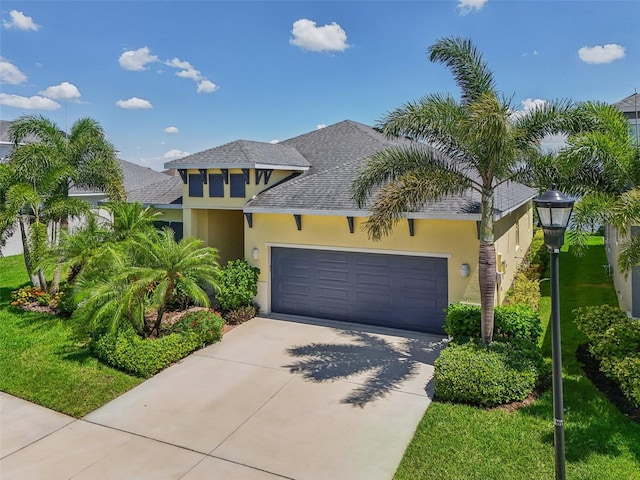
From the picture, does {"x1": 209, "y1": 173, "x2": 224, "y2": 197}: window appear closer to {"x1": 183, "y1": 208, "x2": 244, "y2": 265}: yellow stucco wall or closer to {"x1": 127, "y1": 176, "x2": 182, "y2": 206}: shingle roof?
{"x1": 183, "y1": 208, "x2": 244, "y2": 265}: yellow stucco wall

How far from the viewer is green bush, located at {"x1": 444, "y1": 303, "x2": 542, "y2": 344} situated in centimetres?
912

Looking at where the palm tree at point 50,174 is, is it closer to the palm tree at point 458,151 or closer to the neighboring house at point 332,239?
the neighboring house at point 332,239

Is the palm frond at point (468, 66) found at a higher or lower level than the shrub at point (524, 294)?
higher

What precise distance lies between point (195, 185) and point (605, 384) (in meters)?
13.0

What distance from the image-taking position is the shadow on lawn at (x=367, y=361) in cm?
834

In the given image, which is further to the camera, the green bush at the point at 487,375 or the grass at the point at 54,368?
the grass at the point at 54,368

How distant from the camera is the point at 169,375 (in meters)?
9.05

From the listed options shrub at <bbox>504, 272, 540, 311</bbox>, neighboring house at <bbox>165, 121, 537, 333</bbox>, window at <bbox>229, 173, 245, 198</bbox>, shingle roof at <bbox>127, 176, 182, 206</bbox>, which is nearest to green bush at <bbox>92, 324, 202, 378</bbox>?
neighboring house at <bbox>165, 121, 537, 333</bbox>

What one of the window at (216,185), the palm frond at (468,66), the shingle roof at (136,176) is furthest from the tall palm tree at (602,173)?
the shingle roof at (136,176)

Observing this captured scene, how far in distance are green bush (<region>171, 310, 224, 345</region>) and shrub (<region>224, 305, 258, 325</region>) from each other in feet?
4.52

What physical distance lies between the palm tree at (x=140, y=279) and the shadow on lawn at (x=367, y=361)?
2.92 m

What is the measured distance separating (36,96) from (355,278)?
59.4 feet

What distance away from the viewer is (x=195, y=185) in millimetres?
14617

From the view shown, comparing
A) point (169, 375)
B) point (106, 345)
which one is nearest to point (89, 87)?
point (106, 345)
